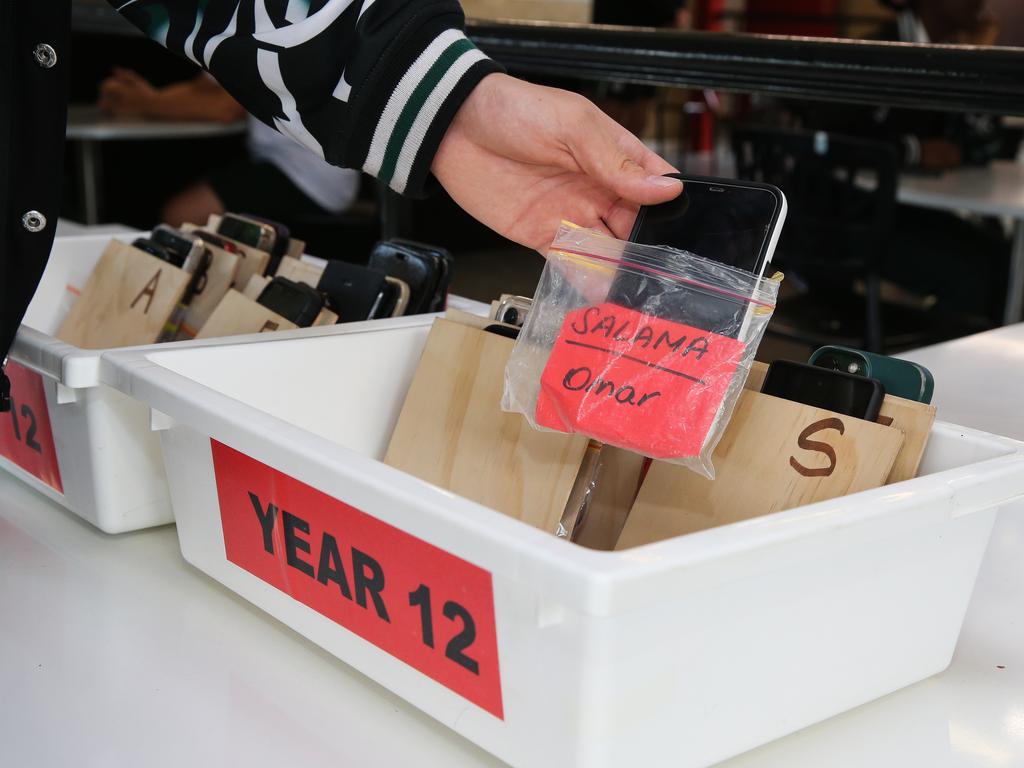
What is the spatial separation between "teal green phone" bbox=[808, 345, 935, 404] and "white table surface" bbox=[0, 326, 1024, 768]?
157mm

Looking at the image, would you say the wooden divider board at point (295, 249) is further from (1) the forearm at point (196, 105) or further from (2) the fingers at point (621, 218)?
(1) the forearm at point (196, 105)

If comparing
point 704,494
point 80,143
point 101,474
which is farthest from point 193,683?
point 80,143

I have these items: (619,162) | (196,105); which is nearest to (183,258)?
(619,162)

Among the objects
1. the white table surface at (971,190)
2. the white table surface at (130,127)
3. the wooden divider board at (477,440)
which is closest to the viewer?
the wooden divider board at (477,440)

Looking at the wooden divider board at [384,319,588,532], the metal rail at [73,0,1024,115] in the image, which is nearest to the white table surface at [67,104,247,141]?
the metal rail at [73,0,1024,115]

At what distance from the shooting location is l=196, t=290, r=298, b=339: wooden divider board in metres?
0.95

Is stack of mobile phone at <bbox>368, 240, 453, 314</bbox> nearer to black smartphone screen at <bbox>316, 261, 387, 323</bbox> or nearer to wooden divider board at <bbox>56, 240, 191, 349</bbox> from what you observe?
black smartphone screen at <bbox>316, 261, 387, 323</bbox>

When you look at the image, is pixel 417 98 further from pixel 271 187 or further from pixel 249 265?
pixel 271 187

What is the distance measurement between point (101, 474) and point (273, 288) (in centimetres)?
26

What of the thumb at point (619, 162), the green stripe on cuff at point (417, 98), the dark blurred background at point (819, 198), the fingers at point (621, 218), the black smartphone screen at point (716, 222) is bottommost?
the dark blurred background at point (819, 198)

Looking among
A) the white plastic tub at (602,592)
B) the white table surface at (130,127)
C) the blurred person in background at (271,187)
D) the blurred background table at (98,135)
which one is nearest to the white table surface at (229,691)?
the white plastic tub at (602,592)

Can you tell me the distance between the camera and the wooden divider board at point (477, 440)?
2.39ft

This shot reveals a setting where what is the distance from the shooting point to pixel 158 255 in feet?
3.67

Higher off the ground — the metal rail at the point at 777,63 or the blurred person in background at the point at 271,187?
the metal rail at the point at 777,63
